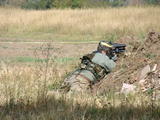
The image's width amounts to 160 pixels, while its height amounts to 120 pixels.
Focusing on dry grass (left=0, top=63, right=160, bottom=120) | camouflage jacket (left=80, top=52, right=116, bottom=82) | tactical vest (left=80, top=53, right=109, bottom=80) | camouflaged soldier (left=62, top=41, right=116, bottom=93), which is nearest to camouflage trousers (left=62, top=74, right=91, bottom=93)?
camouflaged soldier (left=62, top=41, right=116, bottom=93)

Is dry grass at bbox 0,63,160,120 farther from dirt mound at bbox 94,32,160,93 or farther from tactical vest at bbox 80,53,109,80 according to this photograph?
tactical vest at bbox 80,53,109,80

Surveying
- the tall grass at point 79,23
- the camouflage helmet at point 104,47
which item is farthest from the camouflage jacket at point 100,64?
the tall grass at point 79,23

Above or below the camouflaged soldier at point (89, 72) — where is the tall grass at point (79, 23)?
below

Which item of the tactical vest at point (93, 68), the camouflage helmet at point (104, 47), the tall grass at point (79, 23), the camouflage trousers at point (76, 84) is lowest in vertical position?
the tall grass at point (79, 23)

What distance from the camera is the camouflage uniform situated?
251 inches

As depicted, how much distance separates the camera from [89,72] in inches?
262

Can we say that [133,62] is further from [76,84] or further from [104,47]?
[76,84]

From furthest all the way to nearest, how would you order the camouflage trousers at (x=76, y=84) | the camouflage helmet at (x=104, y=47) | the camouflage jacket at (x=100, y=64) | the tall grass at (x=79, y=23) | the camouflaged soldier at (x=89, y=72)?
the tall grass at (x=79, y=23) < the camouflage helmet at (x=104, y=47) < the camouflage jacket at (x=100, y=64) < the camouflaged soldier at (x=89, y=72) < the camouflage trousers at (x=76, y=84)

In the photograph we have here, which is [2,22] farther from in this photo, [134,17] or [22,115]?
[22,115]

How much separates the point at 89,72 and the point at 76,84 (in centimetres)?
38

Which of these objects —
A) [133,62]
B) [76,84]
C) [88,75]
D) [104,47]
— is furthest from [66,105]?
[104,47]

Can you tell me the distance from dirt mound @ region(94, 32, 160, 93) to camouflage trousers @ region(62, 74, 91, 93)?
0.15 m

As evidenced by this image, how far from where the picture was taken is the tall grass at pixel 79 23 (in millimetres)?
18703

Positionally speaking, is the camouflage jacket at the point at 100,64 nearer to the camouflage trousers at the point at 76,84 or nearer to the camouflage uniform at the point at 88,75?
the camouflage uniform at the point at 88,75
